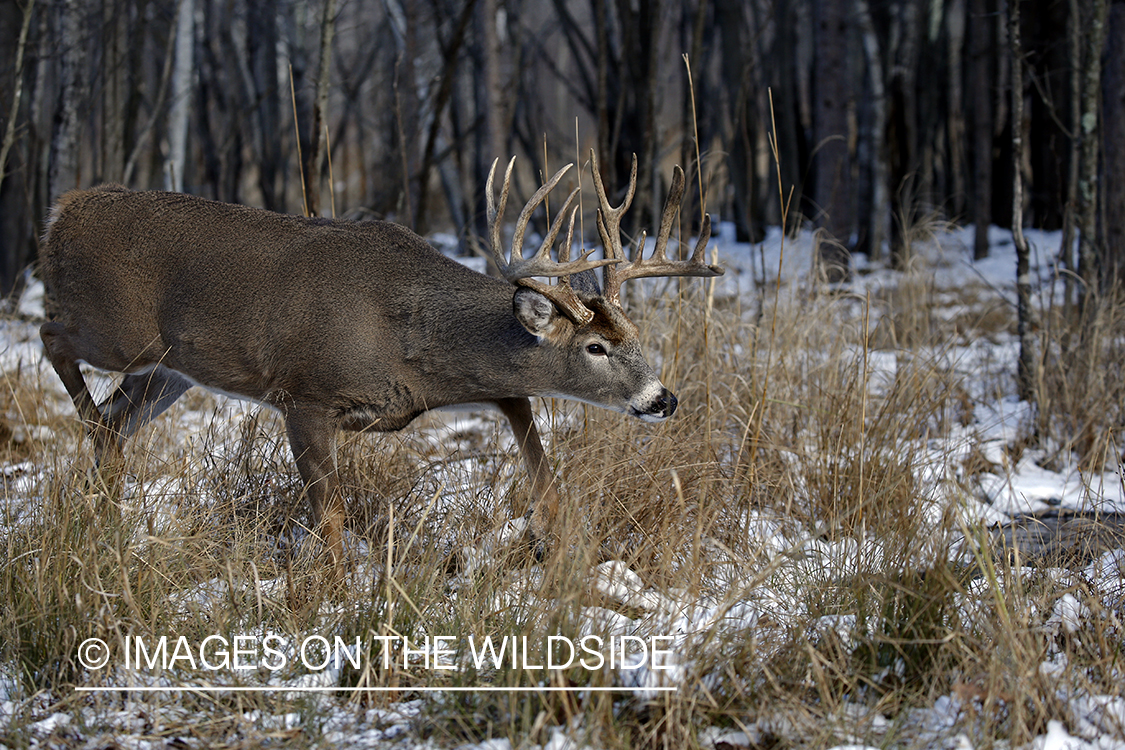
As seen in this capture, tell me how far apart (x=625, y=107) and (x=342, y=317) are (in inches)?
396

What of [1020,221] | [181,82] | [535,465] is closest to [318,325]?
[535,465]

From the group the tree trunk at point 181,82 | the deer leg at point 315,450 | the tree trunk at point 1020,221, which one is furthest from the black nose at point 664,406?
the tree trunk at point 181,82

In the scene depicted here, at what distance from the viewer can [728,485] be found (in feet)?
13.7

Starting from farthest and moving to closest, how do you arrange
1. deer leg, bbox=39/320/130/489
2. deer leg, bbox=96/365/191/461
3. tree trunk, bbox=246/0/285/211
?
tree trunk, bbox=246/0/285/211 → deer leg, bbox=96/365/191/461 → deer leg, bbox=39/320/130/489

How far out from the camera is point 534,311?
3756 mm

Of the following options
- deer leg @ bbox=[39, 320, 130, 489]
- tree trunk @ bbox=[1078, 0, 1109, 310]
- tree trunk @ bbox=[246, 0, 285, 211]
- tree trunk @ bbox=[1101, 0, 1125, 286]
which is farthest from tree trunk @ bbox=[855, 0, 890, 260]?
deer leg @ bbox=[39, 320, 130, 489]

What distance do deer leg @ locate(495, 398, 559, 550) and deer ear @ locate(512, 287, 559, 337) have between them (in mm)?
430

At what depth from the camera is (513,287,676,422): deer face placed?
12.7 ft

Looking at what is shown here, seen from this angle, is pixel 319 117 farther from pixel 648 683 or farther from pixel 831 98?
pixel 831 98

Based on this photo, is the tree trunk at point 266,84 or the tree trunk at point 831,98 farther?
the tree trunk at point 266,84

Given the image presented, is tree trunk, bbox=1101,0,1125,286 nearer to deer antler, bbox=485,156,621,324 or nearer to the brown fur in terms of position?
the brown fur

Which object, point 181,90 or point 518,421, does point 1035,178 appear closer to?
point 181,90

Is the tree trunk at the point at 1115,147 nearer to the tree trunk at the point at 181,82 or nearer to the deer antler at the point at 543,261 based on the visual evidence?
the deer antler at the point at 543,261

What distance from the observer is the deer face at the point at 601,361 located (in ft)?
12.7
